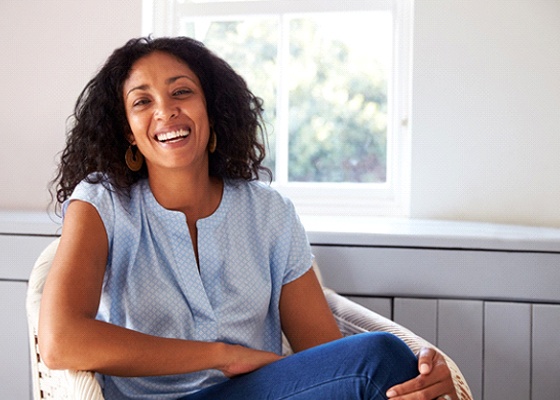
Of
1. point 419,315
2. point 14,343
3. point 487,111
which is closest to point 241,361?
point 419,315

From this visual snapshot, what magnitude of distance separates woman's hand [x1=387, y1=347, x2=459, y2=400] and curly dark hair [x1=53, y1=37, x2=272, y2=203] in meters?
0.61

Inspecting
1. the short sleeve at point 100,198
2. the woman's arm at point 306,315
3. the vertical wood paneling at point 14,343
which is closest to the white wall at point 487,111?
the woman's arm at point 306,315

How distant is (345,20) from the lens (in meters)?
2.45

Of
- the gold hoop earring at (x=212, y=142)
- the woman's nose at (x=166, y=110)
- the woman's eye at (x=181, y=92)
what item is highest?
the woman's eye at (x=181, y=92)

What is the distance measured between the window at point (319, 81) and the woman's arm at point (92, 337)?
3.74ft

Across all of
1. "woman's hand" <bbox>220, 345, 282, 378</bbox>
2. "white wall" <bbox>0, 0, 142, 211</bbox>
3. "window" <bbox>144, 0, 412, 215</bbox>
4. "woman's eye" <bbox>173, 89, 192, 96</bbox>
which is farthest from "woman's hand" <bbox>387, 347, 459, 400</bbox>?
"white wall" <bbox>0, 0, 142, 211</bbox>

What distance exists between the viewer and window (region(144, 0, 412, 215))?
2.43m

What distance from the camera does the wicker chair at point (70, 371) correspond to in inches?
47.3

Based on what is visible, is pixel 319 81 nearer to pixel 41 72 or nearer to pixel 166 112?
pixel 41 72

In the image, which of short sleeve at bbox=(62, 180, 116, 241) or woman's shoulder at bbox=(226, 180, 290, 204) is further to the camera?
woman's shoulder at bbox=(226, 180, 290, 204)

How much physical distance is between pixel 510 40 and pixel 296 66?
705 mm

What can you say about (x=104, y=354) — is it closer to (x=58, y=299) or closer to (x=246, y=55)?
(x=58, y=299)

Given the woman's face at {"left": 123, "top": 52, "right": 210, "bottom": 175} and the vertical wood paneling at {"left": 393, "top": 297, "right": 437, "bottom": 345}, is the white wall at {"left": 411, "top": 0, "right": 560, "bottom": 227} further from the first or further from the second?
the woman's face at {"left": 123, "top": 52, "right": 210, "bottom": 175}

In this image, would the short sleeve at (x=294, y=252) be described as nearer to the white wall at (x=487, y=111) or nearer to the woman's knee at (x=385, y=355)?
the woman's knee at (x=385, y=355)
